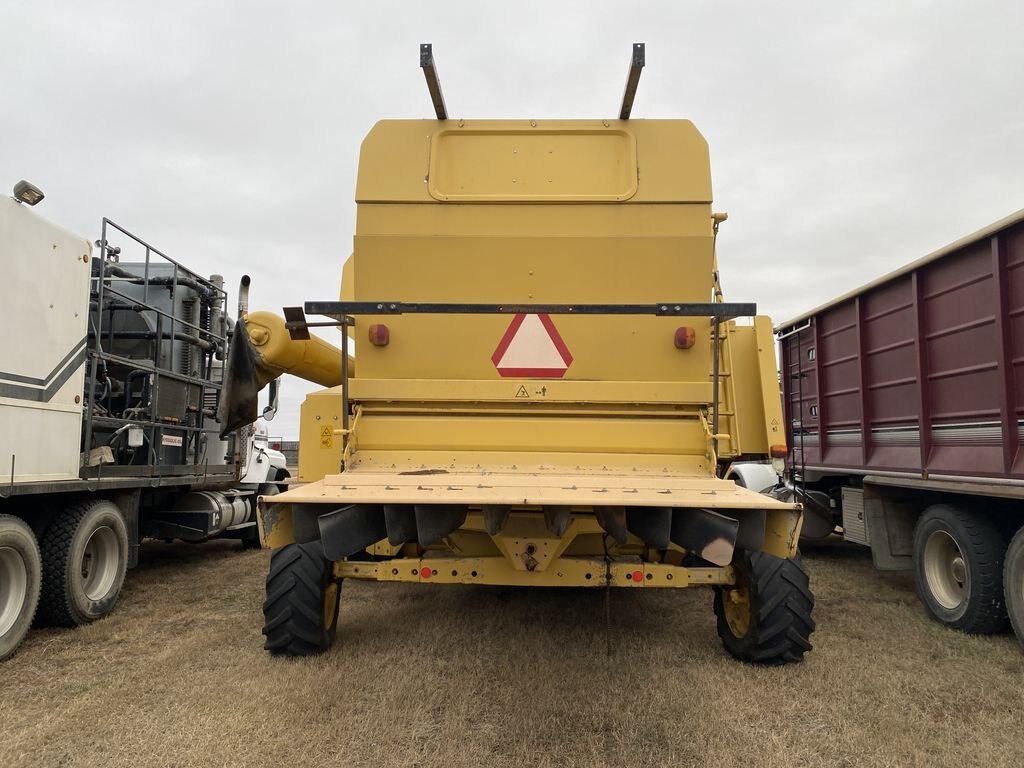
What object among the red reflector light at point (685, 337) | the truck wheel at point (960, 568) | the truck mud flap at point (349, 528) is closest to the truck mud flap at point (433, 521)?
the truck mud flap at point (349, 528)

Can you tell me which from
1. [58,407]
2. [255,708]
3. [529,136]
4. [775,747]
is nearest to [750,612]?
[775,747]

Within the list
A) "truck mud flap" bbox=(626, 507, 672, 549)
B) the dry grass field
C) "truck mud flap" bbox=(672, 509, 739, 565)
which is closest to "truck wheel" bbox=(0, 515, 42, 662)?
the dry grass field

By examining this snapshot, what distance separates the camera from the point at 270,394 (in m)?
9.30

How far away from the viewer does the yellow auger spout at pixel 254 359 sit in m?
4.70

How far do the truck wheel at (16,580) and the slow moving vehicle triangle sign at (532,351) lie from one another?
3529mm

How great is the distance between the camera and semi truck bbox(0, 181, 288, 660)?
4812 millimetres

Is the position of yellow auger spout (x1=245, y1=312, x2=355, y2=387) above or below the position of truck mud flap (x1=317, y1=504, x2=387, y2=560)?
above

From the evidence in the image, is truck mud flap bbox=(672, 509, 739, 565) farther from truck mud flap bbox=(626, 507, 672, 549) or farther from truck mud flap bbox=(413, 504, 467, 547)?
truck mud flap bbox=(413, 504, 467, 547)

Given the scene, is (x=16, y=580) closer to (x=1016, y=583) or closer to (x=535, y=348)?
(x=535, y=348)

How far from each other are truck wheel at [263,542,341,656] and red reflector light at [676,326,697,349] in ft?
8.06

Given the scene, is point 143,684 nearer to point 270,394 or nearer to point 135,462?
point 135,462

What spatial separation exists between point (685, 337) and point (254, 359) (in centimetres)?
A: 290

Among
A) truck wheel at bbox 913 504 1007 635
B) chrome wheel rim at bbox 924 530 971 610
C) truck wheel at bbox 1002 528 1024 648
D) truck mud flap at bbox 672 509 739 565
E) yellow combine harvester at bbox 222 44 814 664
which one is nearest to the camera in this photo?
truck mud flap at bbox 672 509 739 565

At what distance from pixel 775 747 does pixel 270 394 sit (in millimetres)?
7705
